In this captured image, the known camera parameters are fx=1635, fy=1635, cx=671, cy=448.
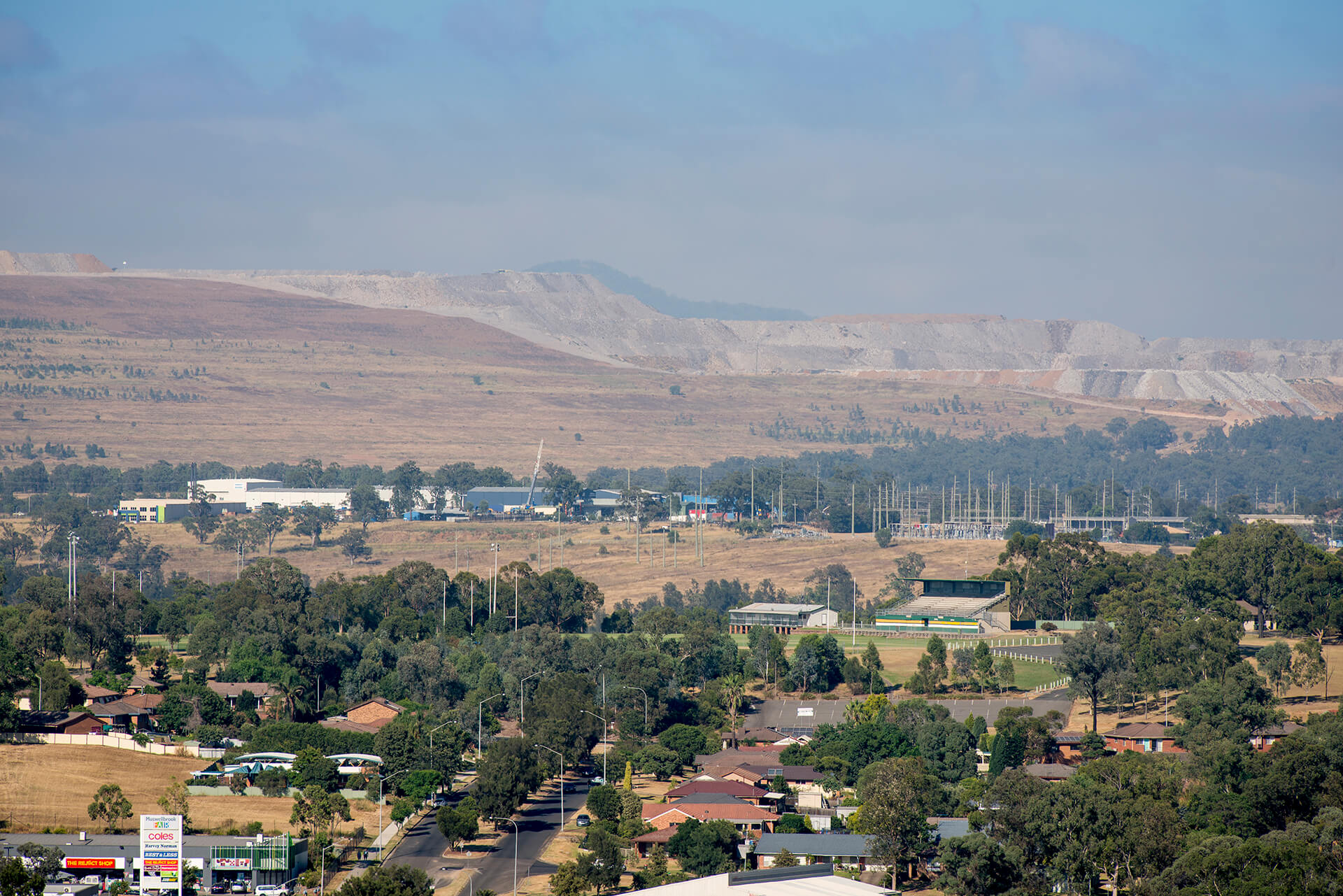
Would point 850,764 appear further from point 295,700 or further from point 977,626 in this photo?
point 977,626

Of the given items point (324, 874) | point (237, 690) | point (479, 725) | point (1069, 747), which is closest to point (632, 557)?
point (237, 690)

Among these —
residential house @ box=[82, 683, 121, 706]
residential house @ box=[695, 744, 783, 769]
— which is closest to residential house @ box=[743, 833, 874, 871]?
residential house @ box=[695, 744, 783, 769]

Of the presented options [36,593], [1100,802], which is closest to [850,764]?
[1100,802]

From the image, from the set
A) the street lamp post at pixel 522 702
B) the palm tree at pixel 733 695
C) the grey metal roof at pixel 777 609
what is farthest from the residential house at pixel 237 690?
the grey metal roof at pixel 777 609

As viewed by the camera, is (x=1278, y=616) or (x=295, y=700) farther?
(x=1278, y=616)

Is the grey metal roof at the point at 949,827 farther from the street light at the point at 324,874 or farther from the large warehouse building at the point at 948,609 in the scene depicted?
the large warehouse building at the point at 948,609
